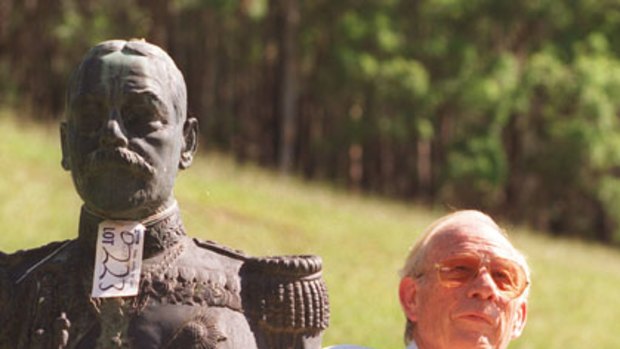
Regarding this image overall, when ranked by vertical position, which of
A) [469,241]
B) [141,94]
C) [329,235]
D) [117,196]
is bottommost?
[329,235]

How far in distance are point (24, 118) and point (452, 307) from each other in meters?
17.1

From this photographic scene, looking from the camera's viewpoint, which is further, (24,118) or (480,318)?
(24,118)

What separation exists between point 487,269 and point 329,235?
1117cm

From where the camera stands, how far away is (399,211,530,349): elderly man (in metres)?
3.88

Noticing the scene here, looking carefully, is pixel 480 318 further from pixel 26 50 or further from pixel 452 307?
pixel 26 50

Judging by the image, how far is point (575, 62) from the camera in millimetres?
24453

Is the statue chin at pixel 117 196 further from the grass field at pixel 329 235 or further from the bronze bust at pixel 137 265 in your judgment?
the grass field at pixel 329 235

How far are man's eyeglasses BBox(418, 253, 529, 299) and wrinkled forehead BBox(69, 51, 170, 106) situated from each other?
3.24 ft

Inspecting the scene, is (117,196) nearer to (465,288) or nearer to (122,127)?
(122,127)

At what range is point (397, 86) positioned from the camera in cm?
2422

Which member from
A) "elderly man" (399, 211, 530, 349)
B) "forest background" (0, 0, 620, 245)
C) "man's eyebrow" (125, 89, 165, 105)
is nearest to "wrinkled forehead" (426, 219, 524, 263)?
"elderly man" (399, 211, 530, 349)

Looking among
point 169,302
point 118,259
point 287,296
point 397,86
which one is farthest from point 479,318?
point 397,86

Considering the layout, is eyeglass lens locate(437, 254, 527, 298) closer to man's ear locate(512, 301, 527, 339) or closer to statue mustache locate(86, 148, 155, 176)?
man's ear locate(512, 301, 527, 339)

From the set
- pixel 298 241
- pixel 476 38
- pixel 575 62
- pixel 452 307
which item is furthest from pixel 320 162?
pixel 452 307
